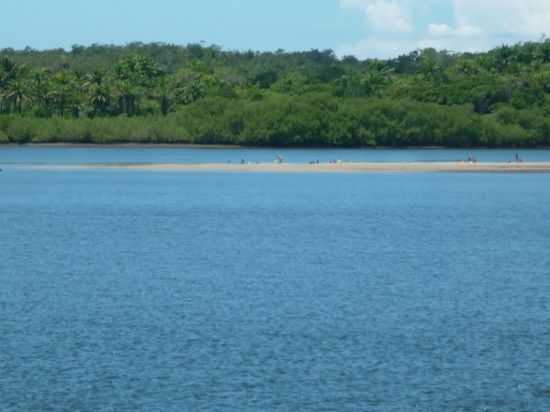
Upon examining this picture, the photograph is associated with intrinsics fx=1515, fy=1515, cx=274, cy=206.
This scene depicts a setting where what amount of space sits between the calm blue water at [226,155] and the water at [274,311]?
207ft

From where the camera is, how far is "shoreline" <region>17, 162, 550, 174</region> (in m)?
114

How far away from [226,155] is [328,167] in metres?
33.2

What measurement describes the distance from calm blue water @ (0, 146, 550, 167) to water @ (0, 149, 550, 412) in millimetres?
63116

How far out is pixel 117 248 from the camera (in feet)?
175

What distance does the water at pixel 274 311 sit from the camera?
27469 millimetres

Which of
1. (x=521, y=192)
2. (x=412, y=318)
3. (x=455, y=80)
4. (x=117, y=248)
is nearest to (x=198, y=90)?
(x=455, y=80)

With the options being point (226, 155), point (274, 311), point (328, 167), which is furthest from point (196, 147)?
point (274, 311)

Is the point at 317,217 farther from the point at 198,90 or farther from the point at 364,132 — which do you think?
the point at 198,90

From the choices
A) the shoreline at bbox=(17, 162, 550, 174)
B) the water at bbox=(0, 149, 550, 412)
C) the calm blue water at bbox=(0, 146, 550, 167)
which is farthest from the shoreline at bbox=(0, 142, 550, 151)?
the water at bbox=(0, 149, 550, 412)

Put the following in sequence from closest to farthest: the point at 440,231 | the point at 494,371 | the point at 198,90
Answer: the point at 494,371 → the point at 440,231 → the point at 198,90

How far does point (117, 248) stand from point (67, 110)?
4744 inches

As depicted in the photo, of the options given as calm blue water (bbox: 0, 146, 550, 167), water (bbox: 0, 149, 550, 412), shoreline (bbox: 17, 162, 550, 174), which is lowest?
calm blue water (bbox: 0, 146, 550, 167)

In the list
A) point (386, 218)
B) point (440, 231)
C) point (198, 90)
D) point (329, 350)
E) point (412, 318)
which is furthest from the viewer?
point (198, 90)

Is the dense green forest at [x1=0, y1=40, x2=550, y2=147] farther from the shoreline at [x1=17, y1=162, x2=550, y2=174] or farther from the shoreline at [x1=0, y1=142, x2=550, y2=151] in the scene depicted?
the shoreline at [x1=17, y1=162, x2=550, y2=174]
